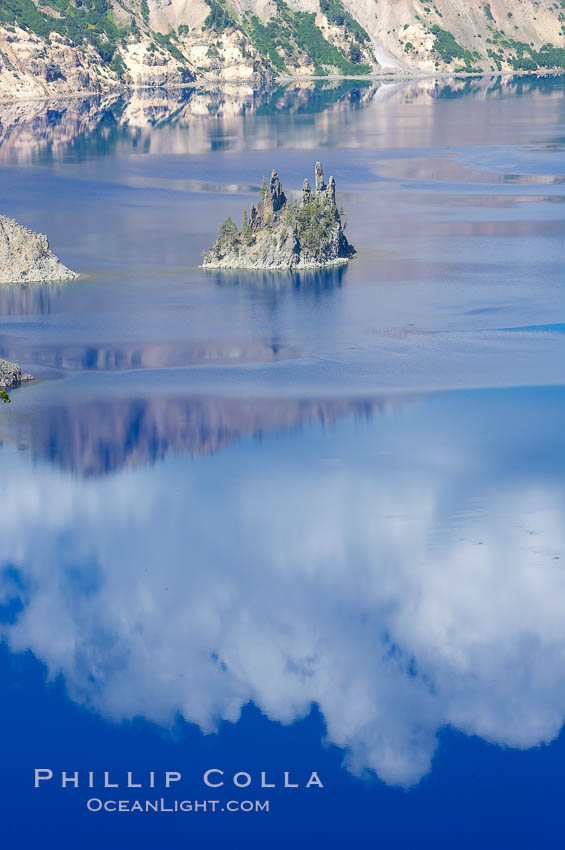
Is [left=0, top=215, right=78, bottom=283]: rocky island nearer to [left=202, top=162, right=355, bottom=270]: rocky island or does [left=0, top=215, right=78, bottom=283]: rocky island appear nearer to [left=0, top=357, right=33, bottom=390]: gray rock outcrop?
[left=202, top=162, right=355, bottom=270]: rocky island

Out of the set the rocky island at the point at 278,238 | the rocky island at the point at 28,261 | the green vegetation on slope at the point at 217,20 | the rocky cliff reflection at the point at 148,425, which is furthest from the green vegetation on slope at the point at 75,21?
the rocky cliff reflection at the point at 148,425

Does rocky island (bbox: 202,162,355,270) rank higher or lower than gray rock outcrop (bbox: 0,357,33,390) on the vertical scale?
higher

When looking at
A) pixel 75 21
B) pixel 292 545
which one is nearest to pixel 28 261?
pixel 292 545

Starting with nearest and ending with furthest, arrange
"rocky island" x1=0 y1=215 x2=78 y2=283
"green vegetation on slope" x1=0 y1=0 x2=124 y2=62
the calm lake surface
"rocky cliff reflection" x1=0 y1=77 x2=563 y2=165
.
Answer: the calm lake surface < "rocky island" x1=0 y1=215 x2=78 y2=283 < "rocky cliff reflection" x1=0 y1=77 x2=563 y2=165 < "green vegetation on slope" x1=0 y1=0 x2=124 y2=62

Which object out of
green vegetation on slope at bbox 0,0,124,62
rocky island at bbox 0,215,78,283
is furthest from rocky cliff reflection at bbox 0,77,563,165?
rocky island at bbox 0,215,78,283

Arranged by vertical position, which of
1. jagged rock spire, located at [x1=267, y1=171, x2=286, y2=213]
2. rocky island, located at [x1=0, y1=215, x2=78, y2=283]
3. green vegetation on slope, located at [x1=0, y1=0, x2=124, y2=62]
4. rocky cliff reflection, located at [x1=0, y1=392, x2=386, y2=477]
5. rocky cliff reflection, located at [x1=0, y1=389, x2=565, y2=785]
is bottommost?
rocky cliff reflection, located at [x1=0, y1=389, x2=565, y2=785]

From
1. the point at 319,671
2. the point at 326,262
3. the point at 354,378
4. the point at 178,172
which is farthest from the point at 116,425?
the point at 178,172
